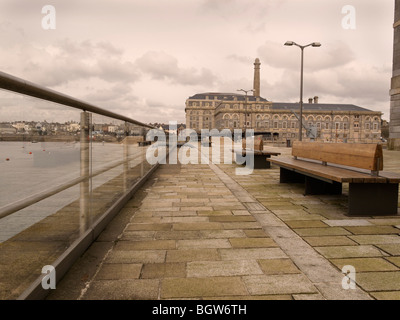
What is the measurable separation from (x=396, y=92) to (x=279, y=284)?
2523cm

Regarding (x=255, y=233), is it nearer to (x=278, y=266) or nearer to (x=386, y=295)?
(x=278, y=266)

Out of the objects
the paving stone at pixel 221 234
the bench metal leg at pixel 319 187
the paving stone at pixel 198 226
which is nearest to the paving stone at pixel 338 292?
the paving stone at pixel 221 234

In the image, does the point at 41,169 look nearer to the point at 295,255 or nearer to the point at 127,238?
the point at 127,238

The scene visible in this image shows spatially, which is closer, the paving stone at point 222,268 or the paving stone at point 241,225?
the paving stone at point 222,268

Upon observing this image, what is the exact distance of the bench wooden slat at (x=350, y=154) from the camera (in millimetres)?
4660

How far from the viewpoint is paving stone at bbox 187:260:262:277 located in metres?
2.90

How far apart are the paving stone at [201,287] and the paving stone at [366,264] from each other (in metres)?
1.04

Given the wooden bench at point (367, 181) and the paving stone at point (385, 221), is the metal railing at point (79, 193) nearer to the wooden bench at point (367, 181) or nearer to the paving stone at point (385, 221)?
the wooden bench at point (367, 181)

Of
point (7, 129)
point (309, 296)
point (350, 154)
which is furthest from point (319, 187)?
point (7, 129)

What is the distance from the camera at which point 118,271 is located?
9.66 ft

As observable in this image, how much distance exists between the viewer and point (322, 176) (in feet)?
17.0

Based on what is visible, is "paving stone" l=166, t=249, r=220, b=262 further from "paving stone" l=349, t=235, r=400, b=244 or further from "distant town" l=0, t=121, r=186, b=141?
"paving stone" l=349, t=235, r=400, b=244
